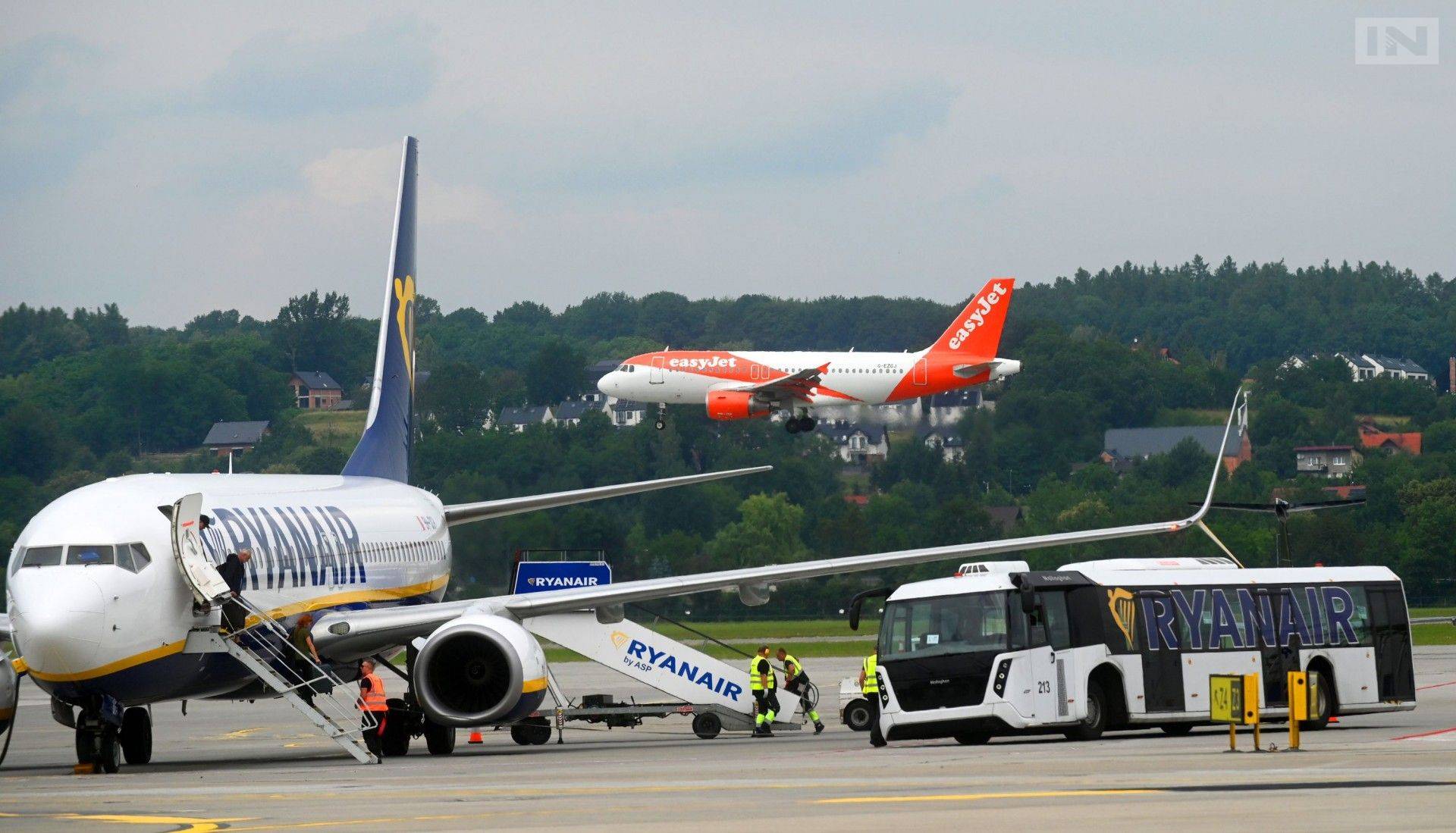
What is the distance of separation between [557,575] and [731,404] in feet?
143

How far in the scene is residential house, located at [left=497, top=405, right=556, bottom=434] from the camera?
343 feet

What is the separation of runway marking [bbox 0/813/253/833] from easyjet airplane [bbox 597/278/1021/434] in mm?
65233

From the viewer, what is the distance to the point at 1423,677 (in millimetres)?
53656

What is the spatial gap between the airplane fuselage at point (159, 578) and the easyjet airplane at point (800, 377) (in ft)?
169

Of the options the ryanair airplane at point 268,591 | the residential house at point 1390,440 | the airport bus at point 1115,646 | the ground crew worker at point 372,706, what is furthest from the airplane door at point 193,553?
the residential house at point 1390,440

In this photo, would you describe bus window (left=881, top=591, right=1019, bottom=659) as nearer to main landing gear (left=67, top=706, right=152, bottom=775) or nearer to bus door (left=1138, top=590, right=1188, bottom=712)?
bus door (left=1138, top=590, right=1188, bottom=712)

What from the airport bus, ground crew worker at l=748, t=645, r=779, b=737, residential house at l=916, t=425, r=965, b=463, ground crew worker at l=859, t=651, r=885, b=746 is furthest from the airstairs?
residential house at l=916, t=425, r=965, b=463

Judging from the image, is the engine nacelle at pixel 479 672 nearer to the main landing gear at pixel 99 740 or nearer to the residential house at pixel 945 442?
the main landing gear at pixel 99 740

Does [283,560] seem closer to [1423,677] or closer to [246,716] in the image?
[246,716]

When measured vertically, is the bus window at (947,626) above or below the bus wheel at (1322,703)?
above

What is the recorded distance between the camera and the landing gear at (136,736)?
3238cm

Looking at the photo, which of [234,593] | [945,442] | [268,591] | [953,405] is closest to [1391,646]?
[268,591]

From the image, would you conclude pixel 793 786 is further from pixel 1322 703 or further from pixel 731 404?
pixel 731 404

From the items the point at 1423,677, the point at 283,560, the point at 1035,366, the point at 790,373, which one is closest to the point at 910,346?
the point at 1035,366
